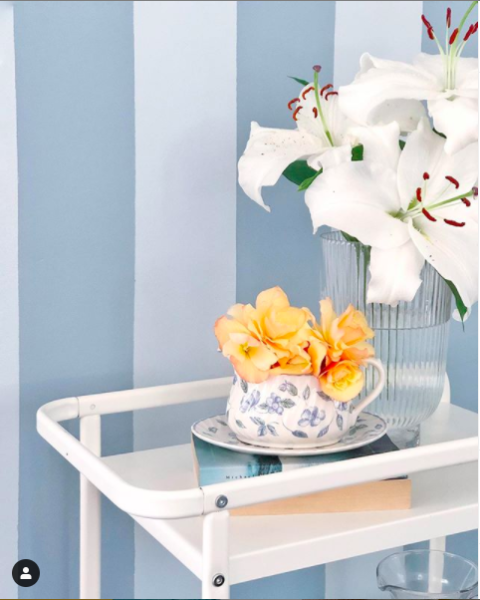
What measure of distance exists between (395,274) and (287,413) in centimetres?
18

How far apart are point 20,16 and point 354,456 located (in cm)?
62

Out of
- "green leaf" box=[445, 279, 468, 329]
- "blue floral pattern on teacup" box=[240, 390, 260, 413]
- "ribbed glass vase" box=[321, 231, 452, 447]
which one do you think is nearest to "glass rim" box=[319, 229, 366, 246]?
"ribbed glass vase" box=[321, 231, 452, 447]

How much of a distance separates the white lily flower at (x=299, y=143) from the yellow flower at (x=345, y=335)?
0.16 m

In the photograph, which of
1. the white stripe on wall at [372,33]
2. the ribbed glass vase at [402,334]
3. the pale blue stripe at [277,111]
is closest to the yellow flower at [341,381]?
the ribbed glass vase at [402,334]

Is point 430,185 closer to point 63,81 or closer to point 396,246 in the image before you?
point 396,246

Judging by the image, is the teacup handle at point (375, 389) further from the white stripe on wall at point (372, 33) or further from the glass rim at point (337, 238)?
the white stripe on wall at point (372, 33)

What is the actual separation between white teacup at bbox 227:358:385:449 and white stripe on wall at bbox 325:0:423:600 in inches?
19.9

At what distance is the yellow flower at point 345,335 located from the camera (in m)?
0.96

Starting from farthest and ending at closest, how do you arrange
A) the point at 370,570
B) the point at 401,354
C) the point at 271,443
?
the point at 370,570
the point at 401,354
the point at 271,443

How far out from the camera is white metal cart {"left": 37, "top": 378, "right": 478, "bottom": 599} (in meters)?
0.85

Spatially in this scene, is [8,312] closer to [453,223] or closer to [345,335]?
[345,335]

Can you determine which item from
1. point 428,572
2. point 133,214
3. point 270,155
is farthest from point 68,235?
point 428,572

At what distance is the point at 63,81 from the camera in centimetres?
110

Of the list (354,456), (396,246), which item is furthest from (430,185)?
(354,456)
